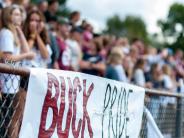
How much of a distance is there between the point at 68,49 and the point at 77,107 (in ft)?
14.6

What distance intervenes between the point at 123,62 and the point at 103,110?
5.16 m

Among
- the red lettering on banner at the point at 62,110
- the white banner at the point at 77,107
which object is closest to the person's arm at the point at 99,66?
the white banner at the point at 77,107

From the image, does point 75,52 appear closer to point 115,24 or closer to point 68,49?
point 68,49

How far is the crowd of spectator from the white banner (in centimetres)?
84

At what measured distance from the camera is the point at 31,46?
6.18 m

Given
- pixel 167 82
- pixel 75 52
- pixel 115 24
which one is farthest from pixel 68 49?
pixel 115 24

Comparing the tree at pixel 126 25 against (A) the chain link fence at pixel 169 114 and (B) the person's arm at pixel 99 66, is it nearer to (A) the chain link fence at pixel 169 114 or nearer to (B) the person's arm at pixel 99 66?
(B) the person's arm at pixel 99 66

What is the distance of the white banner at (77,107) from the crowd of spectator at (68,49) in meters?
0.84

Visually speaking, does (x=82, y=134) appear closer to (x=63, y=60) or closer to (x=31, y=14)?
(x=31, y=14)

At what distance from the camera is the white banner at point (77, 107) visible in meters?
3.20

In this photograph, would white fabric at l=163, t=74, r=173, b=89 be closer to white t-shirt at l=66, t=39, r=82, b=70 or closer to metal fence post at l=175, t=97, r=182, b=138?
white t-shirt at l=66, t=39, r=82, b=70

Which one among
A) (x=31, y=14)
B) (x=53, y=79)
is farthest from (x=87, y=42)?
(x=53, y=79)

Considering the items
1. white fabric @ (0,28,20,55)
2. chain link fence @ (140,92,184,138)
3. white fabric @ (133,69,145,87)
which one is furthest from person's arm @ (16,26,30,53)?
white fabric @ (133,69,145,87)

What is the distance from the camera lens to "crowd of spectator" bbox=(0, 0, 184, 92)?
5.51 m
